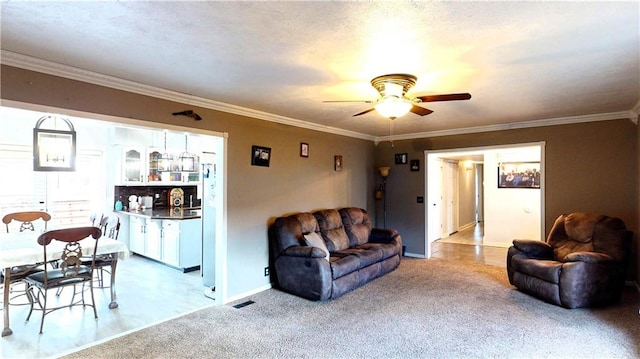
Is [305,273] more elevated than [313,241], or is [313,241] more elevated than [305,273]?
[313,241]

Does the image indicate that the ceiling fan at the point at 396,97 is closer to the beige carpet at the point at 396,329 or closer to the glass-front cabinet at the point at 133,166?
the beige carpet at the point at 396,329

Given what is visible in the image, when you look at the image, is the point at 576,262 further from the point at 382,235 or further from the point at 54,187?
the point at 54,187

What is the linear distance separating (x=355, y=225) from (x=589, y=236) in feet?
10.1

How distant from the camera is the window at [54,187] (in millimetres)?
5152

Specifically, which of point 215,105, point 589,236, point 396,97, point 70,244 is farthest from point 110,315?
point 589,236

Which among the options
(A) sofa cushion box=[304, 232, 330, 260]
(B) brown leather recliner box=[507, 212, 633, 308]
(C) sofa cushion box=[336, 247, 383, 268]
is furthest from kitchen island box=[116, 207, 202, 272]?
(B) brown leather recliner box=[507, 212, 633, 308]

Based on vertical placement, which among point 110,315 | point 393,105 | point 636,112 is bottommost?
point 110,315

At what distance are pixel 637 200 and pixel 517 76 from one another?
294 centimetres

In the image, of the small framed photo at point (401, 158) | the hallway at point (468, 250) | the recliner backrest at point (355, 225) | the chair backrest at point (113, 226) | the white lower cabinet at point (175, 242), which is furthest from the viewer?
the small framed photo at point (401, 158)

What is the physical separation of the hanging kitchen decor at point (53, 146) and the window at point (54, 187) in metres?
0.28

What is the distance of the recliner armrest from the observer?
4.05 m

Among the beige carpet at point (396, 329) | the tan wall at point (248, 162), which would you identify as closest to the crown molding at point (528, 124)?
the tan wall at point (248, 162)

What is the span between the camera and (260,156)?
4.50 meters

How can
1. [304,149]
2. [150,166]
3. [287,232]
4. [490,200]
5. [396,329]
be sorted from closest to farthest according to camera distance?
[396,329] → [287,232] → [304,149] → [150,166] → [490,200]
